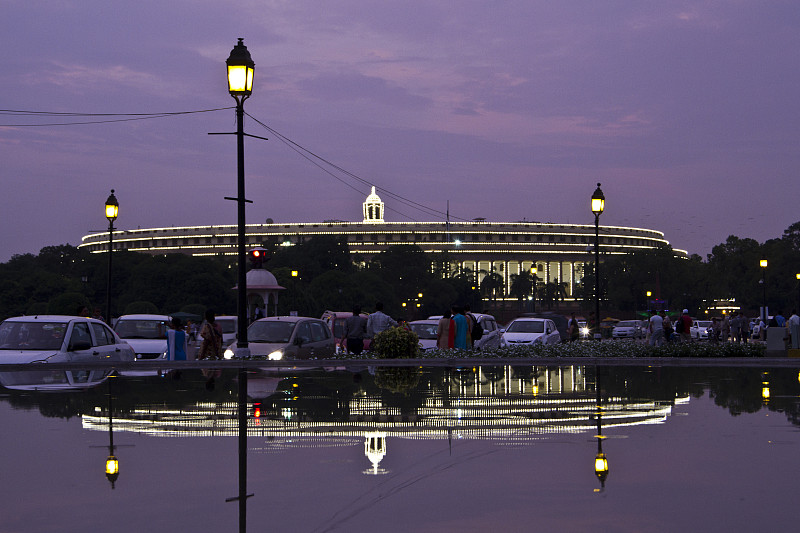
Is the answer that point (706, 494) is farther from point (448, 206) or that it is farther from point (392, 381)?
point (448, 206)

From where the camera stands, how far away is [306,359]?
2500 centimetres

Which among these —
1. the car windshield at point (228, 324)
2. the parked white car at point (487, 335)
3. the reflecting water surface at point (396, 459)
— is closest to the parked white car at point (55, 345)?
the reflecting water surface at point (396, 459)

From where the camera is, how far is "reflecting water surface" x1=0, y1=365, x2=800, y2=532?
6730 millimetres

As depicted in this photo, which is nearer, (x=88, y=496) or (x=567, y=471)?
(x=88, y=496)

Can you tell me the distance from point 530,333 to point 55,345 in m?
18.8

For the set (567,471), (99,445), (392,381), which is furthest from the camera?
(392,381)

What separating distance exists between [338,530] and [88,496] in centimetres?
213

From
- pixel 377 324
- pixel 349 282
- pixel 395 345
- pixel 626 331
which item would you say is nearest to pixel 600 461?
pixel 395 345

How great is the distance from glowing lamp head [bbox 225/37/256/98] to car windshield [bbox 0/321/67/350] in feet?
23.2

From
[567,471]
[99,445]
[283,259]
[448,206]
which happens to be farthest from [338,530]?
[448,206]

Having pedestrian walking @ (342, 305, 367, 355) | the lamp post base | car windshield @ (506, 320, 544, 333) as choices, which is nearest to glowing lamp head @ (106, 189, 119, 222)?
pedestrian walking @ (342, 305, 367, 355)

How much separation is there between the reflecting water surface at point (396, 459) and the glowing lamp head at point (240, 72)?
9.78 m

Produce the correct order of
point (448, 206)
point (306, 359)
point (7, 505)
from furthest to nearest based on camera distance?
point (448, 206)
point (306, 359)
point (7, 505)

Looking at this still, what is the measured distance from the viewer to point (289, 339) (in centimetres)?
2520
